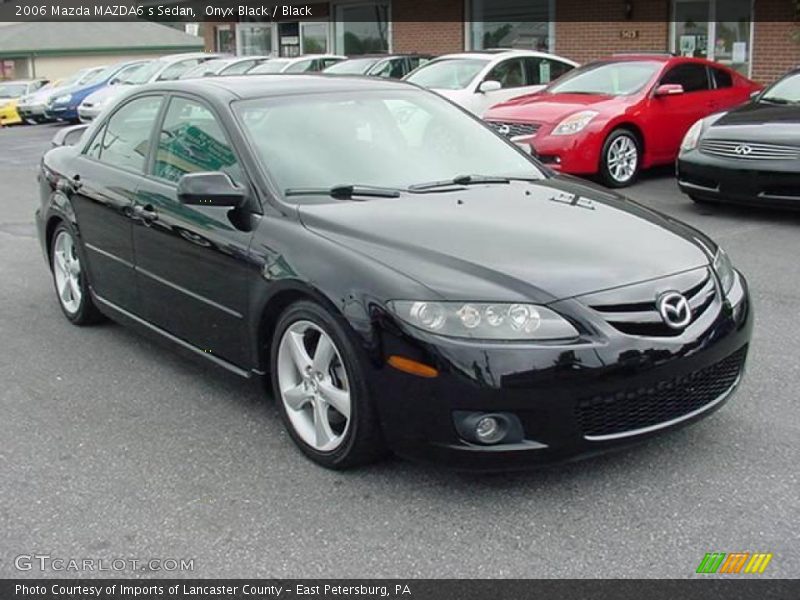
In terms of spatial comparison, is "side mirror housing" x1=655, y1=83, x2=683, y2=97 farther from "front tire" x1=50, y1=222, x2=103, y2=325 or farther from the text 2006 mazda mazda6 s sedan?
"front tire" x1=50, y1=222, x2=103, y2=325

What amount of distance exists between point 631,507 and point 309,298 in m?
1.40

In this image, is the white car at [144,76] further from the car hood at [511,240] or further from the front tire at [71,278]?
the car hood at [511,240]

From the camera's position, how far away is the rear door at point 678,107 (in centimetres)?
1068

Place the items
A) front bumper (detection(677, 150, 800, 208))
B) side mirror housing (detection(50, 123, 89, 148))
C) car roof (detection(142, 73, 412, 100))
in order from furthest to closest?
1. front bumper (detection(677, 150, 800, 208))
2. side mirror housing (detection(50, 123, 89, 148))
3. car roof (detection(142, 73, 412, 100))

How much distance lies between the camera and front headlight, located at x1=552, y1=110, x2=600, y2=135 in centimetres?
1005

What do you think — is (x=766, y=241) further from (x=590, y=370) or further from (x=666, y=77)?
(x=590, y=370)

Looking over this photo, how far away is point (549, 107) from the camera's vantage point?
34.6 feet

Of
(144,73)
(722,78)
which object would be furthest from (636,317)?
(144,73)

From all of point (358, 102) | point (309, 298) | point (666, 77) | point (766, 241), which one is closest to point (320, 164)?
point (358, 102)

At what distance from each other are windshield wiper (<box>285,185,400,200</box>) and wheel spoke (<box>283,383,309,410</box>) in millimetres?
833

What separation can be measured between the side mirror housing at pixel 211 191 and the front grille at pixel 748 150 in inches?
217

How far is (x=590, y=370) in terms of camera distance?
10.5 ft

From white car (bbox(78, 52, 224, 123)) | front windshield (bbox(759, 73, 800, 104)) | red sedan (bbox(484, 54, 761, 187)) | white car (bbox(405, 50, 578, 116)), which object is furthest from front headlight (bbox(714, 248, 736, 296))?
white car (bbox(78, 52, 224, 123))

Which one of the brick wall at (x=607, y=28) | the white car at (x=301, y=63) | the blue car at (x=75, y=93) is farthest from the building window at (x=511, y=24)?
the blue car at (x=75, y=93)
